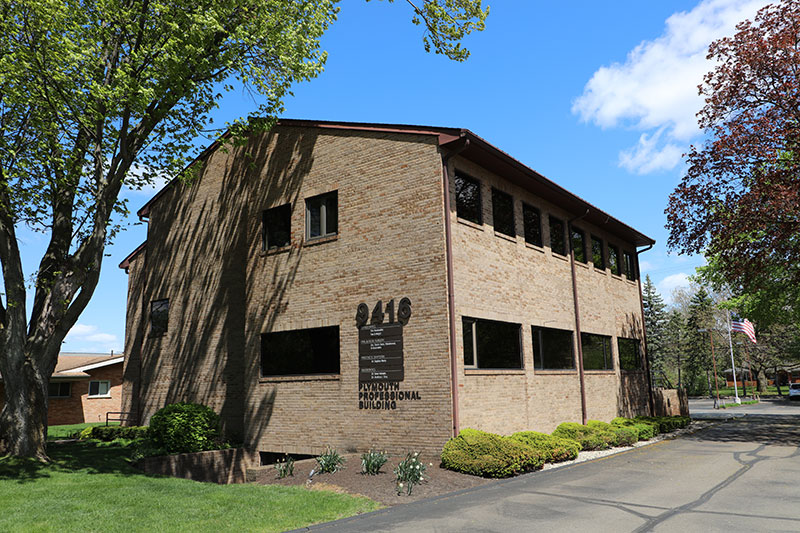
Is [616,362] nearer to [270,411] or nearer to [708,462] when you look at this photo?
[708,462]

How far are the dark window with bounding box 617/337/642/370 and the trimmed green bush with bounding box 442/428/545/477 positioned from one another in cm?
1184

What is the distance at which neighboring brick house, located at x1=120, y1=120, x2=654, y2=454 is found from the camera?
14.5m

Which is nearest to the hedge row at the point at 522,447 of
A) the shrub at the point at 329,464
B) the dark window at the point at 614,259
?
the shrub at the point at 329,464

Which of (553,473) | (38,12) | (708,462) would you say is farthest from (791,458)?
(38,12)

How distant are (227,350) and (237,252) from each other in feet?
11.7

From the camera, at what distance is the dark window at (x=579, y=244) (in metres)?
21.6

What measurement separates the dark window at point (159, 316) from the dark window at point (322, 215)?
9104mm

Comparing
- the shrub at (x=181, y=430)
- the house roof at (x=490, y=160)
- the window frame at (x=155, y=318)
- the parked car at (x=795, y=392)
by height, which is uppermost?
the house roof at (x=490, y=160)

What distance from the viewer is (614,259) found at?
25312 millimetres

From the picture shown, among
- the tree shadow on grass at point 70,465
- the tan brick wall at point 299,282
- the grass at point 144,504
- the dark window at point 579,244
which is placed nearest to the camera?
the grass at point 144,504

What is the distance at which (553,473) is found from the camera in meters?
12.8

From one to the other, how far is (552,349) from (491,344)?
13.3 feet

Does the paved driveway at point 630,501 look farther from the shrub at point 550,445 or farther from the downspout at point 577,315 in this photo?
the downspout at point 577,315

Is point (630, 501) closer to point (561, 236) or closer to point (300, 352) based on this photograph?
point (300, 352)
